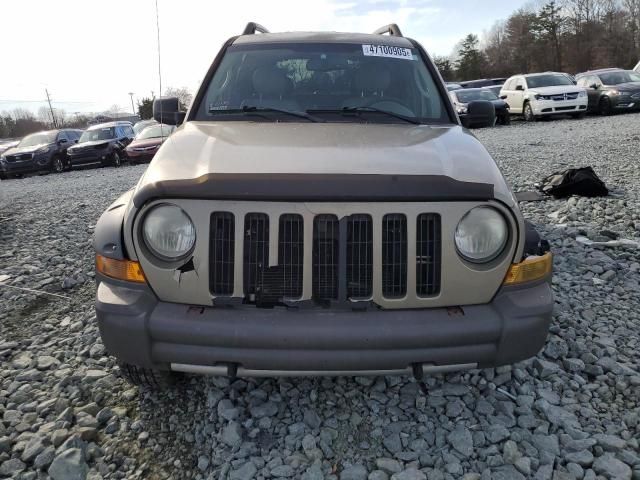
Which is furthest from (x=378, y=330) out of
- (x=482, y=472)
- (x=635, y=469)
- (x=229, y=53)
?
(x=229, y=53)

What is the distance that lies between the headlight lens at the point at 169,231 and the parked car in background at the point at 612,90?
19927 millimetres

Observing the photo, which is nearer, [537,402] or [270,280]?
[270,280]

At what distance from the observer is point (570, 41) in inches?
1939

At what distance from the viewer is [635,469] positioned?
6.73 ft

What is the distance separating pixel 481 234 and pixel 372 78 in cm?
172

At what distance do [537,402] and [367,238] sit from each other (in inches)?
50.5

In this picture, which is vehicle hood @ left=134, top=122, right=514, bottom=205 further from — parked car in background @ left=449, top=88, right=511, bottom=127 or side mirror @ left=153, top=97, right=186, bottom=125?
parked car in background @ left=449, top=88, right=511, bottom=127

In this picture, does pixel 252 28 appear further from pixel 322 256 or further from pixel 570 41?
pixel 570 41

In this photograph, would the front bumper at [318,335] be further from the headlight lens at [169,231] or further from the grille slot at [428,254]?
the headlight lens at [169,231]

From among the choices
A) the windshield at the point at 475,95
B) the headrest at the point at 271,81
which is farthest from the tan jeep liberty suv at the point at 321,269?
the windshield at the point at 475,95

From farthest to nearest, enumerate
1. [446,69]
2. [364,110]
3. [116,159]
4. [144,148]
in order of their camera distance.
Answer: [446,69] → [116,159] → [144,148] → [364,110]

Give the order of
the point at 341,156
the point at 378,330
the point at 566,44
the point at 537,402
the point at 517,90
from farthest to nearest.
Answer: the point at 566,44 → the point at 517,90 → the point at 537,402 → the point at 341,156 → the point at 378,330

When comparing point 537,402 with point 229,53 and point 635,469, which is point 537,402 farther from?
point 229,53

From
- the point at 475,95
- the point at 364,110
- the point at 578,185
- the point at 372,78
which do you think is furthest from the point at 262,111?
the point at 475,95
